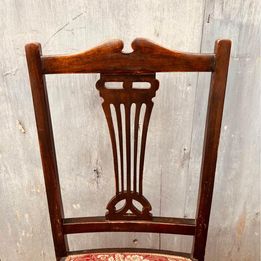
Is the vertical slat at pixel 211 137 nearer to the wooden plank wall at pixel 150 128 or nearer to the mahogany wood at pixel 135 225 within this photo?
the mahogany wood at pixel 135 225

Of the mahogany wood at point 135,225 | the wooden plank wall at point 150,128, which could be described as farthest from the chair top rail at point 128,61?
the mahogany wood at point 135,225

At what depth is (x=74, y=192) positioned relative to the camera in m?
1.11

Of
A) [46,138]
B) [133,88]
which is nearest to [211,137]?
[133,88]

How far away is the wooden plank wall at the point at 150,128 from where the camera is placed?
0.87m

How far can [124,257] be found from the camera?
92 cm

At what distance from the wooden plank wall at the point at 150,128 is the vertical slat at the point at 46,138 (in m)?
0.18

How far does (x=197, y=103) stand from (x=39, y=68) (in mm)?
446

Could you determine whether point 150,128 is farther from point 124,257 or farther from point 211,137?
point 124,257

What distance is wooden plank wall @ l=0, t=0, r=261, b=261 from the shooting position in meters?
0.87

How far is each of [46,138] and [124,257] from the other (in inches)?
15.0

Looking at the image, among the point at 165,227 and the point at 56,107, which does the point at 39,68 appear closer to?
the point at 56,107

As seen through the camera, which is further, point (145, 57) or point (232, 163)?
point (232, 163)

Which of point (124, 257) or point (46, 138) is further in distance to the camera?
point (124, 257)

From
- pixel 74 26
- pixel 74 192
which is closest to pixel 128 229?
pixel 74 192
